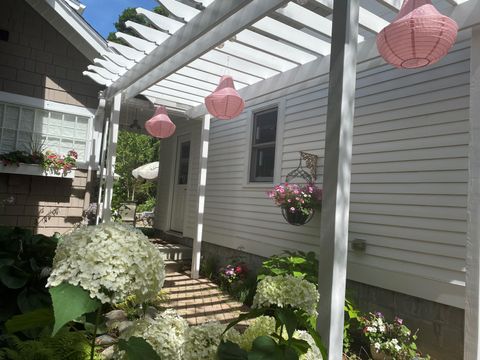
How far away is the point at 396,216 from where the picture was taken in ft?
13.0

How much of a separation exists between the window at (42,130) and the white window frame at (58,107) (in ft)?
0.15

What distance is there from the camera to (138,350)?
1.01m

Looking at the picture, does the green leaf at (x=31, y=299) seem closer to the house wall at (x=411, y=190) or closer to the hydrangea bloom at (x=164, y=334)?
the hydrangea bloom at (x=164, y=334)

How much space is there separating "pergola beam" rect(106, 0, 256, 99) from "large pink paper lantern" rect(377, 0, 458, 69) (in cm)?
107

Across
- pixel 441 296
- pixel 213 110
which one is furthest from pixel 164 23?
pixel 441 296

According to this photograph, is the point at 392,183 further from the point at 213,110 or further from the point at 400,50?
the point at 213,110

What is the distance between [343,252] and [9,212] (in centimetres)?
508

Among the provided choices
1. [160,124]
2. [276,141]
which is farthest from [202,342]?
[276,141]

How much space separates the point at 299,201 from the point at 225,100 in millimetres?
1630

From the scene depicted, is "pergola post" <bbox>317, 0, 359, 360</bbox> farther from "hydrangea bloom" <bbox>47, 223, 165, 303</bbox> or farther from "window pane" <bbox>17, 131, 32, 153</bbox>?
"window pane" <bbox>17, 131, 32, 153</bbox>

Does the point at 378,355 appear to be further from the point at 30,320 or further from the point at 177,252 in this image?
the point at 177,252

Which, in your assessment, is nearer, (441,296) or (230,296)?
(441,296)

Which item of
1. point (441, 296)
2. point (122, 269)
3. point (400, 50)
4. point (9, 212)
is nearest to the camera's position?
point (122, 269)

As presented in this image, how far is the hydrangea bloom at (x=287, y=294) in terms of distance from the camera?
1353 millimetres
